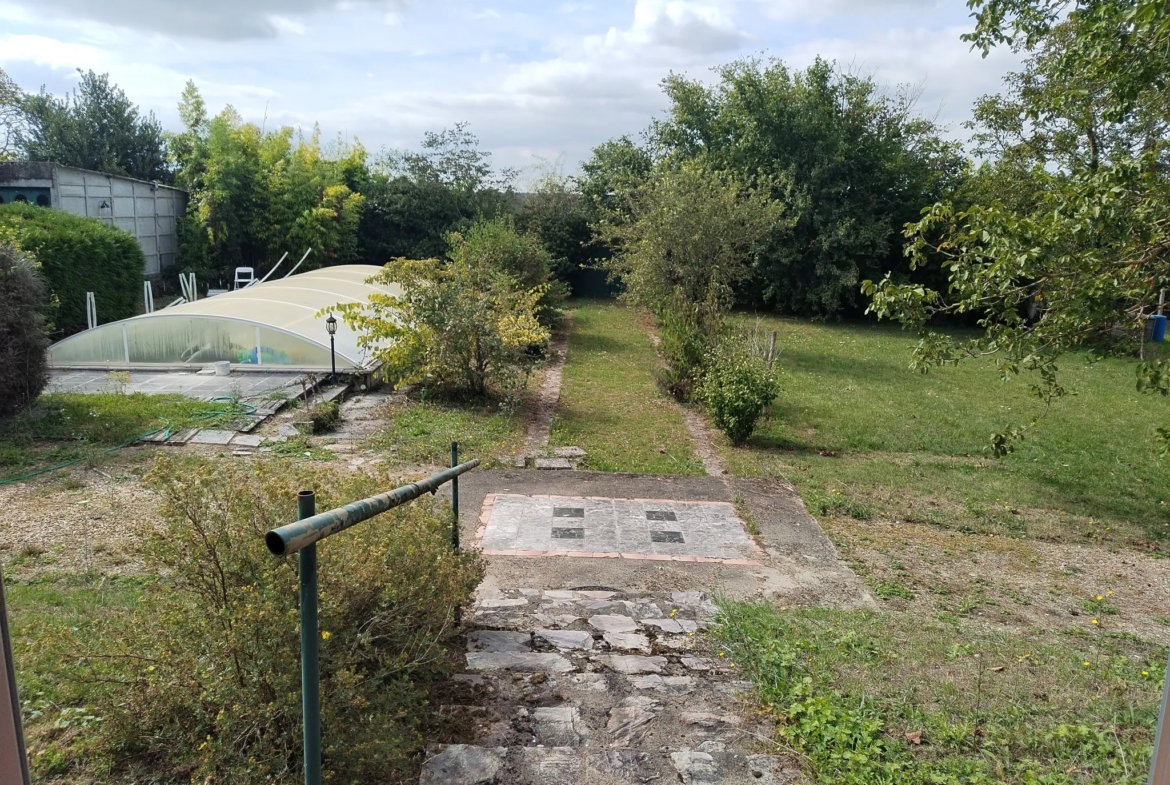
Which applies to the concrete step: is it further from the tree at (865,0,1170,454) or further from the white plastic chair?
the white plastic chair

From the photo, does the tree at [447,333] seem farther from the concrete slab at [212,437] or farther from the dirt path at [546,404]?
the concrete slab at [212,437]

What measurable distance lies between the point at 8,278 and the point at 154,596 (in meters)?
8.17

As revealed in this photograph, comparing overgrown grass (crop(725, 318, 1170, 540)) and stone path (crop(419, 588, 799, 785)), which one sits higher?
stone path (crop(419, 588, 799, 785))

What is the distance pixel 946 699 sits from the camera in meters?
3.61

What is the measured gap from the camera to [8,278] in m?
9.27

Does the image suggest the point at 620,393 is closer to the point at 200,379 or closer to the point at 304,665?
the point at 200,379

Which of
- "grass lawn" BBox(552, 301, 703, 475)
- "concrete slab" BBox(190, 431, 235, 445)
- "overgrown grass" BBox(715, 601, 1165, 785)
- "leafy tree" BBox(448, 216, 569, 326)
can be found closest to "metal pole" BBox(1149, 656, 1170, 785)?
"overgrown grass" BBox(715, 601, 1165, 785)

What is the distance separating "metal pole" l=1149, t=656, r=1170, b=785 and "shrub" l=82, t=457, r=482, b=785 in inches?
83.7

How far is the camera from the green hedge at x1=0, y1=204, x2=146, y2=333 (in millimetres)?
14117

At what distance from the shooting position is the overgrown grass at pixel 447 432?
29.4 feet

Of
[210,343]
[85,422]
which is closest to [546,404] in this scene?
[210,343]

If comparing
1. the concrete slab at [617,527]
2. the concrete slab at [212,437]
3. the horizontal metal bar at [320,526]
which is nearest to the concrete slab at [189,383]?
the concrete slab at [212,437]

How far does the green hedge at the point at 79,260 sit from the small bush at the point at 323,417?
6805 mm

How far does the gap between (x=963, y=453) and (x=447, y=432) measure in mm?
6469
